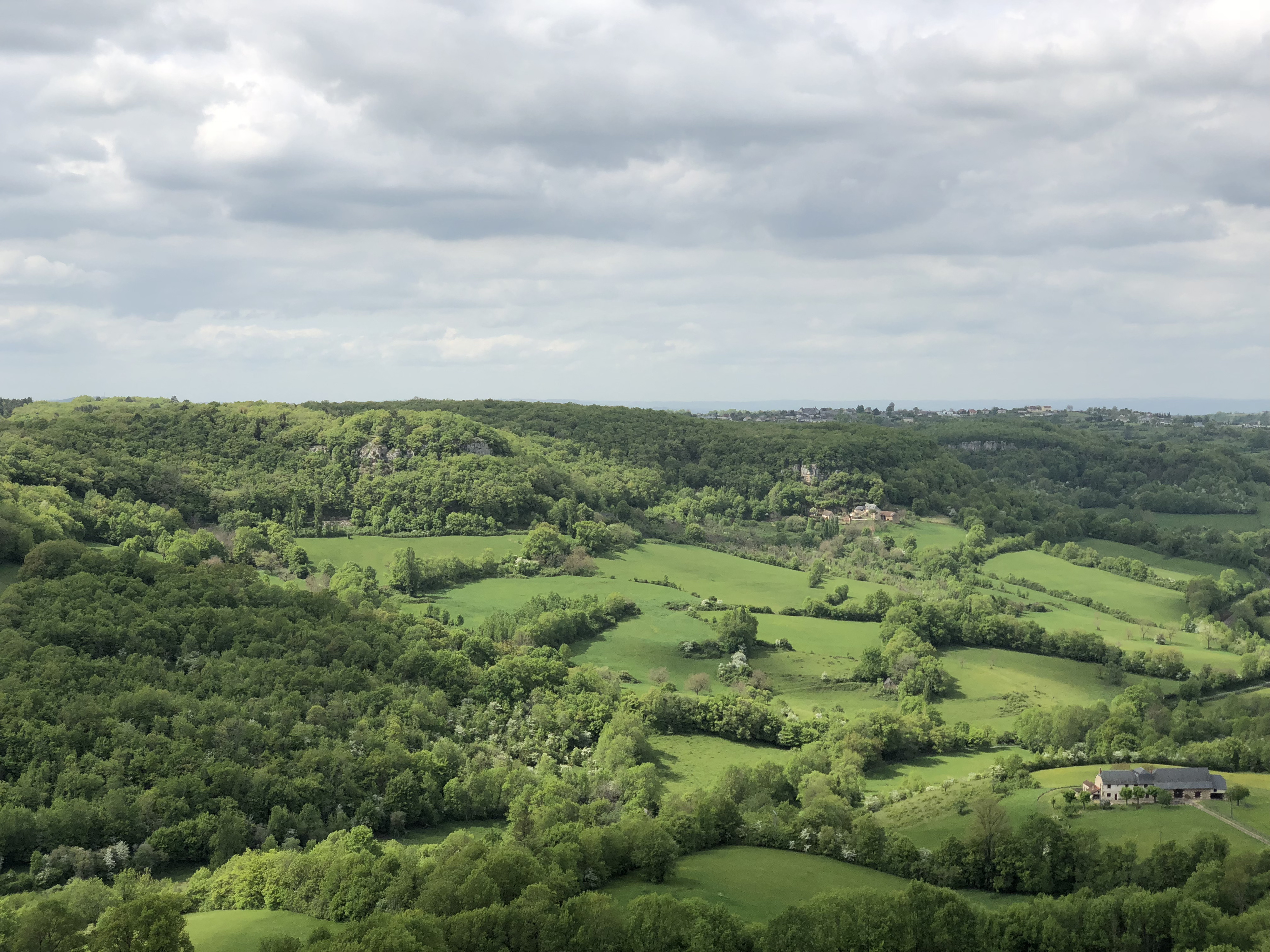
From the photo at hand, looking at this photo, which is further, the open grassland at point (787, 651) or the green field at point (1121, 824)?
the open grassland at point (787, 651)

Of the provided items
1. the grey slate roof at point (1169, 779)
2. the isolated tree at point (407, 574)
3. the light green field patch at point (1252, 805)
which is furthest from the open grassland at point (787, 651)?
the grey slate roof at point (1169, 779)

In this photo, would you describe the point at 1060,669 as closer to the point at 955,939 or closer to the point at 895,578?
the point at 895,578

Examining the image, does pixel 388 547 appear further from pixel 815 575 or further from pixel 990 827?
pixel 990 827

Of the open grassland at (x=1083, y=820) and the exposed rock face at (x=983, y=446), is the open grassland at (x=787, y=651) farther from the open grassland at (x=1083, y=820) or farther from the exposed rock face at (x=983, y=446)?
the exposed rock face at (x=983, y=446)

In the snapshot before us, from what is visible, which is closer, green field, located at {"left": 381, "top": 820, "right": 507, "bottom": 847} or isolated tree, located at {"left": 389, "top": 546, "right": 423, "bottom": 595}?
green field, located at {"left": 381, "top": 820, "right": 507, "bottom": 847}

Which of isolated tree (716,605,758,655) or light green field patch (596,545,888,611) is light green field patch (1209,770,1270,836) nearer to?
isolated tree (716,605,758,655)

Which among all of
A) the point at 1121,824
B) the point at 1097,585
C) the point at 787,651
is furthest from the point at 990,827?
the point at 1097,585

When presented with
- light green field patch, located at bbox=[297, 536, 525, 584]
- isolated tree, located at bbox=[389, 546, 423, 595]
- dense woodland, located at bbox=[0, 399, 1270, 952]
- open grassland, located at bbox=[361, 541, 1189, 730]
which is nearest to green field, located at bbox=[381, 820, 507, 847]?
dense woodland, located at bbox=[0, 399, 1270, 952]
